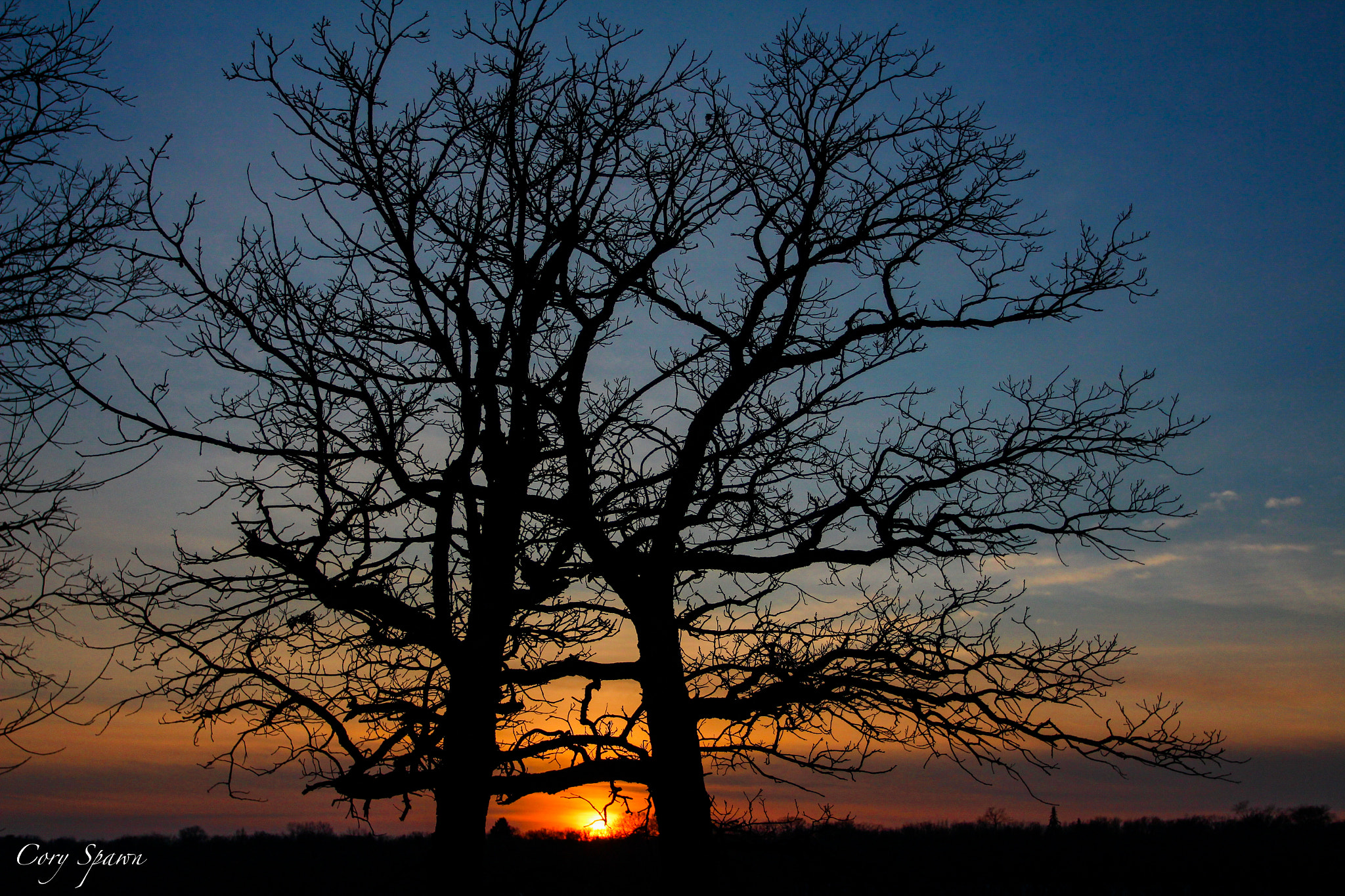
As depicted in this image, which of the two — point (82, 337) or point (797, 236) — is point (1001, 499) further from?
point (82, 337)

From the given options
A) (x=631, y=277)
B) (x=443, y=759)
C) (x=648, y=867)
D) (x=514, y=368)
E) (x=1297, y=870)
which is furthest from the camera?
(x=1297, y=870)

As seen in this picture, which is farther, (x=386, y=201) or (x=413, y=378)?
(x=413, y=378)

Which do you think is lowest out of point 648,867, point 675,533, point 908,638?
point 648,867

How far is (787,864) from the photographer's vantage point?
722 cm

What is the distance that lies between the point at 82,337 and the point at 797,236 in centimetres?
578

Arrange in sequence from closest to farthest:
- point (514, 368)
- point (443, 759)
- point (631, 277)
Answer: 1. point (443, 759)
2. point (514, 368)
3. point (631, 277)

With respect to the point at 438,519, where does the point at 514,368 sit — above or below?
above

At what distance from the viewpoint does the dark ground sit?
6758mm

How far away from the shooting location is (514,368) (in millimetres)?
6672

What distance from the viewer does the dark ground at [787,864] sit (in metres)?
6.76

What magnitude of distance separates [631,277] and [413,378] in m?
2.04

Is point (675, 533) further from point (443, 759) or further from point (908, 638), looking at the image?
point (443, 759)

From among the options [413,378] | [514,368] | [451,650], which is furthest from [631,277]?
[451,650]

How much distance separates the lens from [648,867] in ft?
25.7
